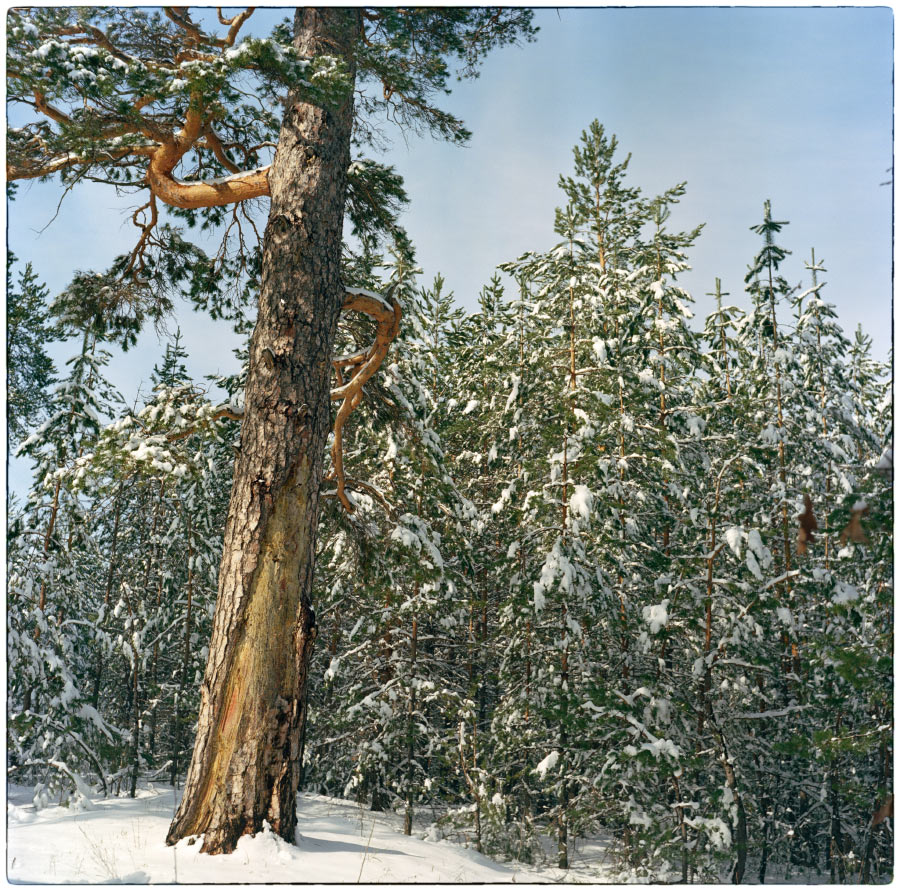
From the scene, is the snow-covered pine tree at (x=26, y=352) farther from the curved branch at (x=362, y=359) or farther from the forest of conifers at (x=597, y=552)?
the curved branch at (x=362, y=359)

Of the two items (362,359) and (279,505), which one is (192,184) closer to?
(362,359)

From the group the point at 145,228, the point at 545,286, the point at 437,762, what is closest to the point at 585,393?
the point at 545,286

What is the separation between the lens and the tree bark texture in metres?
3.95

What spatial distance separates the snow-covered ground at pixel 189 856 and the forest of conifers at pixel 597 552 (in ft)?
4.17

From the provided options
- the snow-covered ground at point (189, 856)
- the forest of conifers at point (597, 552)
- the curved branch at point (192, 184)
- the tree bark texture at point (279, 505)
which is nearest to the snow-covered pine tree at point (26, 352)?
the forest of conifers at point (597, 552)

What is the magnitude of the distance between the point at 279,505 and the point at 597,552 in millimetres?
3660

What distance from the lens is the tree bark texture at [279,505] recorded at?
156 inches

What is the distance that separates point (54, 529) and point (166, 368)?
1867 mm

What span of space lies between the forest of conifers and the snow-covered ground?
4.17ft

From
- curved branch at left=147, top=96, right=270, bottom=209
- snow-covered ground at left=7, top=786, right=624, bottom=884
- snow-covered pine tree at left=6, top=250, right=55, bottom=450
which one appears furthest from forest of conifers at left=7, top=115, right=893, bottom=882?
curved branch at left=147, top=96, right=270, bottom=209

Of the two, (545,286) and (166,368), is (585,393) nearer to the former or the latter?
(545,286)

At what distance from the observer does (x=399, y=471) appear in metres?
8.52

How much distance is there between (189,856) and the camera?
3.79 meters

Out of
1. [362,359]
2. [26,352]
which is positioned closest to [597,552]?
[362,359]
